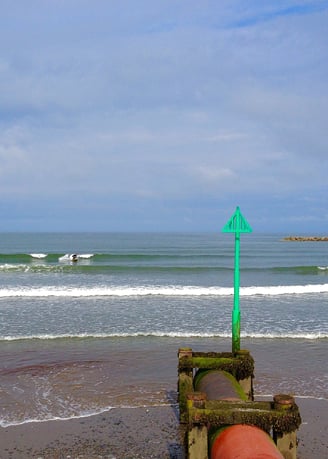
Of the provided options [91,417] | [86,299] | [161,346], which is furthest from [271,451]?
[86,299]

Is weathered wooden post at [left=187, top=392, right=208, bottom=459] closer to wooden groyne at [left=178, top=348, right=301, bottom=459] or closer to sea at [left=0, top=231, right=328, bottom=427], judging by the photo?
wooden groyne at [left=178, top=348, right=301, bottom=459]

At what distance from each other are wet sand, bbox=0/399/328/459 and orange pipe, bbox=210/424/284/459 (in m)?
2.60

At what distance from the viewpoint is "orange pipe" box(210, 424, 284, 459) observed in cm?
412

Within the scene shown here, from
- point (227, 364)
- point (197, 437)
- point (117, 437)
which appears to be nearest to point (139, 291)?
point (117, 437)

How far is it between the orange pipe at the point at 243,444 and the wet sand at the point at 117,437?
8.53ft

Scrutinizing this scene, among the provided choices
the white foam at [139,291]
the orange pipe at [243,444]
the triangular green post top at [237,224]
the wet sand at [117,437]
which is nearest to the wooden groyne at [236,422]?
the orange pipe at [243,444]

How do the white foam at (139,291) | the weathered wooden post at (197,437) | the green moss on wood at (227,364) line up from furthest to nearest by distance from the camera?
1. the white foam at (139,291)
2. the green moss on wood at (227,364)
3. the weathered wooden post at (197,437)

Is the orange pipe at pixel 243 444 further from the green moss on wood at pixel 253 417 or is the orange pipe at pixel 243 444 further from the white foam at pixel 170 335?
the white foam at pixel 170 335

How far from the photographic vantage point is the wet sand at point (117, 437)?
7.26 m

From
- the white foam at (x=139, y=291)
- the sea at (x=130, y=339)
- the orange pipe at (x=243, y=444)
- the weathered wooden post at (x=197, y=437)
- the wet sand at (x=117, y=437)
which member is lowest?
the wet sand at (x=117, y=437)

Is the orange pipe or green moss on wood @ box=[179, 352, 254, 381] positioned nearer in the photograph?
the orange pipe

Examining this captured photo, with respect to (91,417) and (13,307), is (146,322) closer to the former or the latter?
(13,307)

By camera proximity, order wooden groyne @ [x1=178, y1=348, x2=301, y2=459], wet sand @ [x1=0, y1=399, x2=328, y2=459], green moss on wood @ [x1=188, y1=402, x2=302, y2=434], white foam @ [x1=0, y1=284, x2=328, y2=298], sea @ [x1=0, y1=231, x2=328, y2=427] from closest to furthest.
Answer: wooden groyne @ [x1=178, y1=348, x2=301, y2=459] → green moss on wood @ [x1=188, y1=402, x2=302, y2=434] → wet sand @ [x1=0, y1=399, x2=328, y2=459] → sea @ [x1=0, y1=231, x2=328, y2=427] → white foam @ [x1=0, y1=284, x2=328, y2=298]

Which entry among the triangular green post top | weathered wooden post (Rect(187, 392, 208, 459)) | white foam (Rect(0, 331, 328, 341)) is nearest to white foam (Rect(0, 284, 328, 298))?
white foam (Rect(0, 331, 328, 341))
